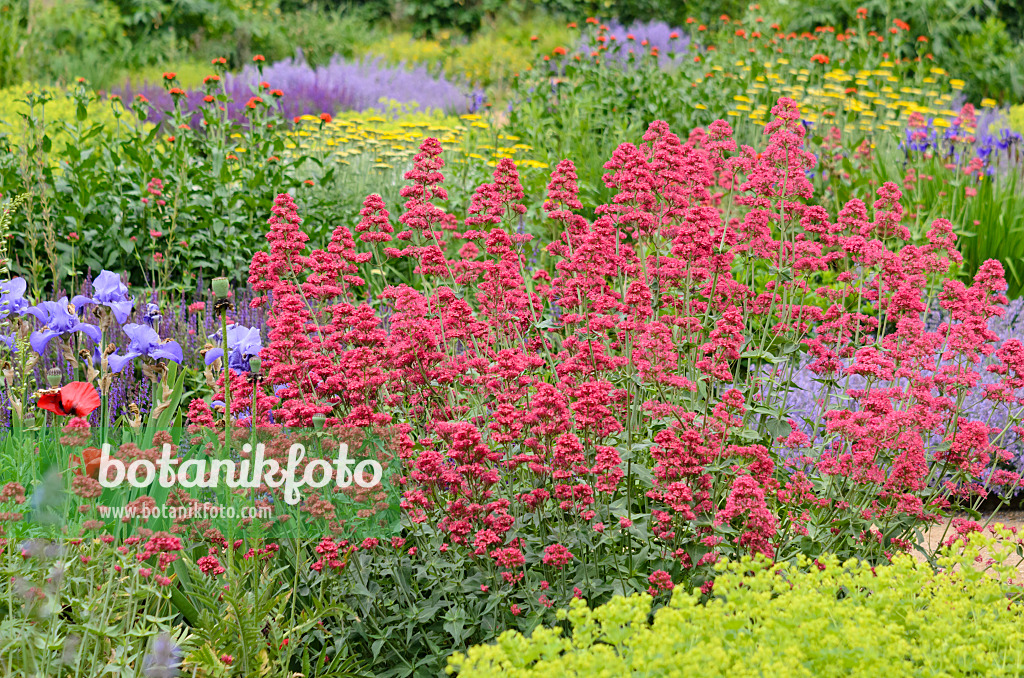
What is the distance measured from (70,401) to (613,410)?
5.20 ft

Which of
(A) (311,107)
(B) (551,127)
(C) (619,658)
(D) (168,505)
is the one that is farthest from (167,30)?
(C) (619,658)

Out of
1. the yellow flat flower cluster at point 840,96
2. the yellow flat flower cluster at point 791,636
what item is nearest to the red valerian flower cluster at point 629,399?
the yellow flat flower cluster at point 791,636

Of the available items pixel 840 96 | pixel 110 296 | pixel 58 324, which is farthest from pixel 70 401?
pixel 840 96

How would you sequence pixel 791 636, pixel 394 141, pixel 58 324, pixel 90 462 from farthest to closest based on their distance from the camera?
pixel 394 141 < pixel 58 324 < pixel 90 462 < pixel 791 636

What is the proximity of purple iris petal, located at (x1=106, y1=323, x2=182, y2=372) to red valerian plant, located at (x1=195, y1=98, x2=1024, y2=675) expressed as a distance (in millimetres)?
344

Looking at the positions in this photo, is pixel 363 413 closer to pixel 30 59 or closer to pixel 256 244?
pixel 256 244

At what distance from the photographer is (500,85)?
1164cm

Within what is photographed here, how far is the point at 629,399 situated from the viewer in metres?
2.87

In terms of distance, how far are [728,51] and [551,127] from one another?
12.1ft

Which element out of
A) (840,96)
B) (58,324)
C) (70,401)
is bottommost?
(70,401)

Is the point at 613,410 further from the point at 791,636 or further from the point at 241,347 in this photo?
the point at 241,347

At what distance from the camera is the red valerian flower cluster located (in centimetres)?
246

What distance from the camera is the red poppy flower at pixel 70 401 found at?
8.95 ft

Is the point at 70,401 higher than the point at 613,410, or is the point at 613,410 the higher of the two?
the point at 613,410
